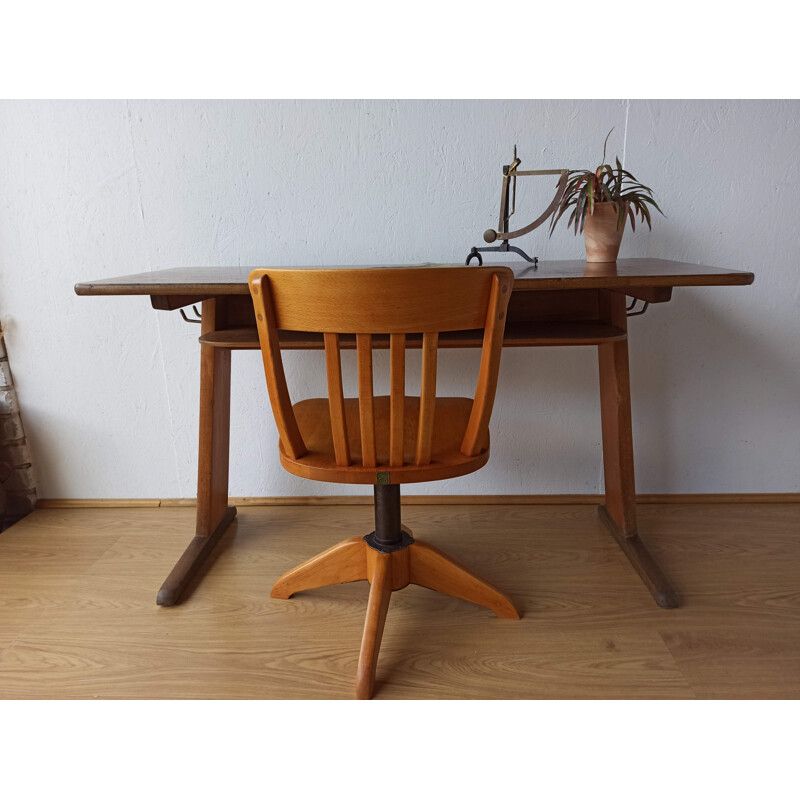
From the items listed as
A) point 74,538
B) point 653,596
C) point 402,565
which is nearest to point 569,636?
point 653,596

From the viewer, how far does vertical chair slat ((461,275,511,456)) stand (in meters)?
1.22

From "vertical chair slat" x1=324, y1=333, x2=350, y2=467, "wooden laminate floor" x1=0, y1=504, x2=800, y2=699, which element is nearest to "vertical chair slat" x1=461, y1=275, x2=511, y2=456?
"vertical chair slat" x1=324, y1=333, x2=350, y2=467

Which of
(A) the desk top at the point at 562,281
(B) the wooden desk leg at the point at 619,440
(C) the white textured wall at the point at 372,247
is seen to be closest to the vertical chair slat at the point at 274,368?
(A) the desk top at the point at 562,281

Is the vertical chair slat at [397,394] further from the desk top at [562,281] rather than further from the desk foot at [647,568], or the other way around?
the desk foot at [647,568]

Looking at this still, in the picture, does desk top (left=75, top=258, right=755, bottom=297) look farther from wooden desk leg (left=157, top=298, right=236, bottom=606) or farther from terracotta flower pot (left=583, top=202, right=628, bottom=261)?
wooden desk leg (left=157, top=298, right=236, bottom=606)

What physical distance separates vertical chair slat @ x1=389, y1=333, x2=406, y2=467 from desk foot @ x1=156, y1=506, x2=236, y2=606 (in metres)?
0.80

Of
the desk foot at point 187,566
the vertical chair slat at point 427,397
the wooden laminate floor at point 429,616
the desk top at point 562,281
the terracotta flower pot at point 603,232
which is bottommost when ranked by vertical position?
the wooden laminate floor at point 429,616

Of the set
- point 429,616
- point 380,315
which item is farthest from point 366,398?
point 429,616

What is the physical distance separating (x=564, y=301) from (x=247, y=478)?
4.13ft

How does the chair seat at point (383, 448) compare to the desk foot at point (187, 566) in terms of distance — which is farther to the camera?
the desk foot at point (187, 566)

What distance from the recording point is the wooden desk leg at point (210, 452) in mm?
1830

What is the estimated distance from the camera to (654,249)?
2074 millimetres

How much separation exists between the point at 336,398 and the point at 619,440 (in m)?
1.03

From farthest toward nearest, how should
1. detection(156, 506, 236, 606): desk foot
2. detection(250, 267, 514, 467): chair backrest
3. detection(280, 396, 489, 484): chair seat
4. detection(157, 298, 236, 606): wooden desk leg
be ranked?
detection(157, 298, 236, 606): wooden desk leg, detection(156, 506, 236, 606): desk foot, detection(280, 396, 489, 484): chair seat, detection(250, 267, 514, 467): chair backrest
